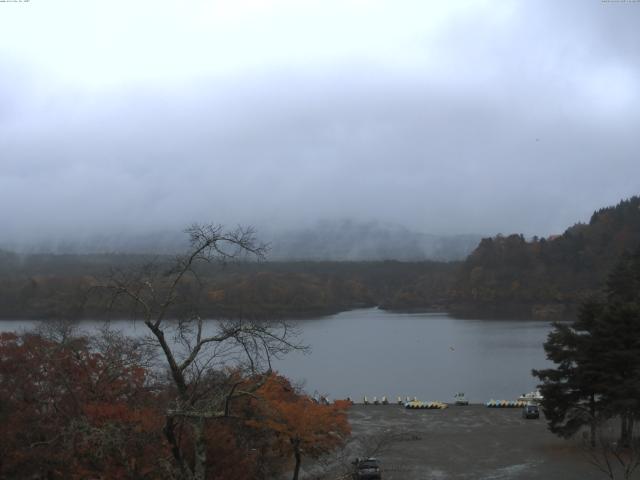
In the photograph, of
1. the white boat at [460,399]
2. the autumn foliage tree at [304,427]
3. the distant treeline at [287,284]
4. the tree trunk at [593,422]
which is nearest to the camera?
the autumn foliage tree at [304,427]

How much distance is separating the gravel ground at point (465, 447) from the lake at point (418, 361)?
224 inches

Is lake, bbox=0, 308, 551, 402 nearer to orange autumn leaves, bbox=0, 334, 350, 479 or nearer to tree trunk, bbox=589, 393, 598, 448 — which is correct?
orange autumn leaves, bbox=0, 334, 350, 479

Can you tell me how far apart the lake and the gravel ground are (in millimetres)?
5679

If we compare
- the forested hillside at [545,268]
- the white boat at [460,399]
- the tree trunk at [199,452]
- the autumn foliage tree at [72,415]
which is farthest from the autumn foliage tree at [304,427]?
the forested hillside at [545,268]

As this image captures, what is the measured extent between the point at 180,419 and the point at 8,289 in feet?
343

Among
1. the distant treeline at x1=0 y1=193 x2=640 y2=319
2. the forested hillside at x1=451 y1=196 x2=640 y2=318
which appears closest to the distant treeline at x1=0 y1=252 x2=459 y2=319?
the distant treeline at x1=0 y1=193 x2=640 y2=319

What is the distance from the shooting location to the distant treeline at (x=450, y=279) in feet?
353

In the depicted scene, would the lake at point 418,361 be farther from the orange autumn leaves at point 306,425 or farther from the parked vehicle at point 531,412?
the orange autumn leaves at point 306,425

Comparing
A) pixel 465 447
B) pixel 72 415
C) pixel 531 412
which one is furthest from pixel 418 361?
pixel 72 415

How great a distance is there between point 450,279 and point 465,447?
430ft

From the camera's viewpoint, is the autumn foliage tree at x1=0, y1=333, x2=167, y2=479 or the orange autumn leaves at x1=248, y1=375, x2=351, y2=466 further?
the orange autumn leaves at x1=248, y1=375, x2=351, y2=466

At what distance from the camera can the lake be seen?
1687 inches

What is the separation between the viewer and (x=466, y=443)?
24203 millimetres

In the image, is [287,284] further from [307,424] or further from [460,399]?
[307,424]
